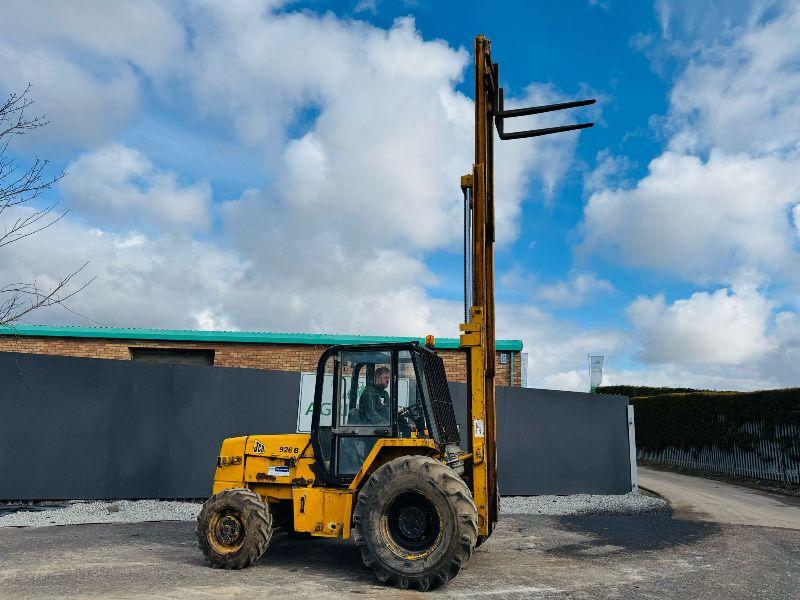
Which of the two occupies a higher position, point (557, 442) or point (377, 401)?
point (377, 401)

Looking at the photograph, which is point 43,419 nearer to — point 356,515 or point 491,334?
point 356,515

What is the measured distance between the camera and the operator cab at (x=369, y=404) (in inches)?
244

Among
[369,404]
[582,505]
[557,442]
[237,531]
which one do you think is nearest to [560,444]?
[557,442]

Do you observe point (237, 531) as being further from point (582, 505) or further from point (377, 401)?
point (582, 505)

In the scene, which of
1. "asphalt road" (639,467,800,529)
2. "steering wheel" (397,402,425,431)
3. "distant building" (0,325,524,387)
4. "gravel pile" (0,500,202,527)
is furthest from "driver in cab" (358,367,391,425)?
"distant building" (0,325,524,387)

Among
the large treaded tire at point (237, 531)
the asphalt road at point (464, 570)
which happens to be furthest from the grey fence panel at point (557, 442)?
the large treaded tire at point (237, 531)

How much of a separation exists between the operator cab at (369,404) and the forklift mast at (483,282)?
0.39 metres

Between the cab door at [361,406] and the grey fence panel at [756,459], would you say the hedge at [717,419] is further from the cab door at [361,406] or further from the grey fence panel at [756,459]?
the cab door at [361,406]

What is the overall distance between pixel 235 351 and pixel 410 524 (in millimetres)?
11243

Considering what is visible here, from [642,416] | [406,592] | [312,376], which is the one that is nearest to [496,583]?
[406,592]

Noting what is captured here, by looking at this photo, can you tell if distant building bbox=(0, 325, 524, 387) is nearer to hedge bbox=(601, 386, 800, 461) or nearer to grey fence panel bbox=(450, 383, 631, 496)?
grey fence panel bbox=(450, 383, 631, 496)

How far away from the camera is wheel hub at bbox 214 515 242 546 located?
6.38 metres

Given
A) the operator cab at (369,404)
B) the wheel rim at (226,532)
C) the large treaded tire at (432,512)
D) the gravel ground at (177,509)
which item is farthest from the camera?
the gravel ground at (177,509)

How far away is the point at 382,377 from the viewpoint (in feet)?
20.6
